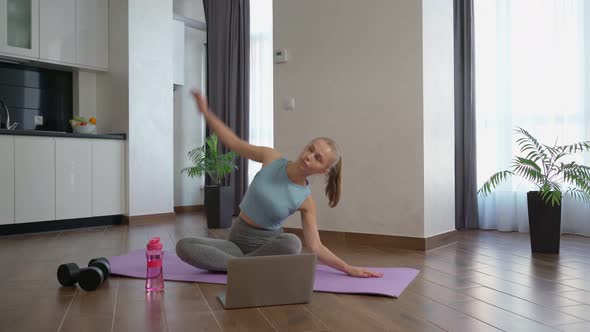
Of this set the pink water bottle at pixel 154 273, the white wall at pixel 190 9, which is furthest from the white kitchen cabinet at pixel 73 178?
the pink water bottle at pixel 154 273

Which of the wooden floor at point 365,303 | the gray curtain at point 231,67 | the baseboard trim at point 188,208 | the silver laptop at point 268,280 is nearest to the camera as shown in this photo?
the wooden floor at point 365,303

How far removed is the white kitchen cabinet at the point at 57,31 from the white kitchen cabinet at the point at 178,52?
4.36 feet

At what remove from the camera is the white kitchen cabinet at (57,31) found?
4.87 meters

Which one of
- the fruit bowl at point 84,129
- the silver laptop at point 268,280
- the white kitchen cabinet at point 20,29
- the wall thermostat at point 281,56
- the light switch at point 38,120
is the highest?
the white kitchen cabinet at point 20,29

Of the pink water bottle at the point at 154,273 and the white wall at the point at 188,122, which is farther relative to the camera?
the white wall at the point at 188,122

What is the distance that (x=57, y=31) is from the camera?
16.3ft

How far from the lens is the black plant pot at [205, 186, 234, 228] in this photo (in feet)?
15.9

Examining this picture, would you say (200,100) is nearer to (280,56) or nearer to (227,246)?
(227,246)

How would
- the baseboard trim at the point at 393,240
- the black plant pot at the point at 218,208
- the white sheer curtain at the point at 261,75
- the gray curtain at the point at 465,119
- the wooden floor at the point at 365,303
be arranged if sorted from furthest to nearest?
the white sheer curtain at the point at 261,75
the black plant pot at the point at 218,208
the gray curtain at the point at 465,119
the baseboard trim at the point at 393,240
the wooden floor at the point at 365,303

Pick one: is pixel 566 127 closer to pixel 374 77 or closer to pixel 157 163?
pixel 374 77

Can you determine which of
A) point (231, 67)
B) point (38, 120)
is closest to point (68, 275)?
point (38, 120)

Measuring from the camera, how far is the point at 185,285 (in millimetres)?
2357

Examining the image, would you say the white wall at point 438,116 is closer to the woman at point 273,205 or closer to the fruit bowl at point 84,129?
the woman at point 273,205

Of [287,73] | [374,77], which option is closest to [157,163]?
[287,73]
